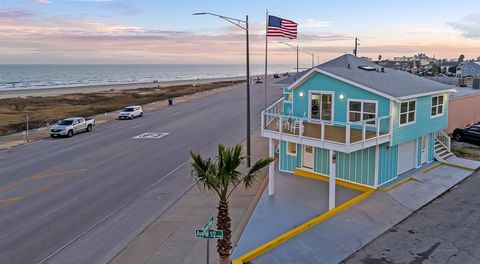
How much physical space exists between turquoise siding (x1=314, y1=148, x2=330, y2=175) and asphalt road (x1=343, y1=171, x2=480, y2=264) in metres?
5.12

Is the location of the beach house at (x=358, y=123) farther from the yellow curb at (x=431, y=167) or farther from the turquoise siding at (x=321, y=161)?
the yellow curb at (x=431, y=167)

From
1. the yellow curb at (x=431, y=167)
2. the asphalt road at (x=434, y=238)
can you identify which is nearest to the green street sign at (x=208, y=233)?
the asphalt road at (x=434, y=238)

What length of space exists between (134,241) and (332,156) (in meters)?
8.26

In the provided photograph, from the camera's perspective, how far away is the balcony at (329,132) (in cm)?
1723

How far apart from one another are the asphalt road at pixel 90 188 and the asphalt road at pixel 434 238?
8.67 meters

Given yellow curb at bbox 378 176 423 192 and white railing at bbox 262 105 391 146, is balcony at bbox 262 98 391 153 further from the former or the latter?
yellow curb at bbox 378 176 423 192

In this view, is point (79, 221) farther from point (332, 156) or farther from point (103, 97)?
point (103, 97)

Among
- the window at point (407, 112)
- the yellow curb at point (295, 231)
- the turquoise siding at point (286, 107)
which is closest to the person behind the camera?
the yellow curb at point (295, 231)

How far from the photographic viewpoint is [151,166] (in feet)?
84.2

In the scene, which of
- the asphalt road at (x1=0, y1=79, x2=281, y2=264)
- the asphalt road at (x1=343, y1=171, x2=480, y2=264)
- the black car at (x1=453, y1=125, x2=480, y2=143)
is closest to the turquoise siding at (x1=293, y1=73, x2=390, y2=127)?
the asphalt road at (x1=343, y1=171, x2=480, y2=264)

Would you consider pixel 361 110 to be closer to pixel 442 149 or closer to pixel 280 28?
pixel 280 28

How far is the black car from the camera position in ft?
102

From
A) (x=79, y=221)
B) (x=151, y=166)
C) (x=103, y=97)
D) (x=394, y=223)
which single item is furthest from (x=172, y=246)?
(x=103, y=97)

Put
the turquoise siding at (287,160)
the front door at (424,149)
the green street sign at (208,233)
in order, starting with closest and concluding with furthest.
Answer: the green street sign at (208,233)
the turquoise siding at (287,160)
the front door at (424,149)
